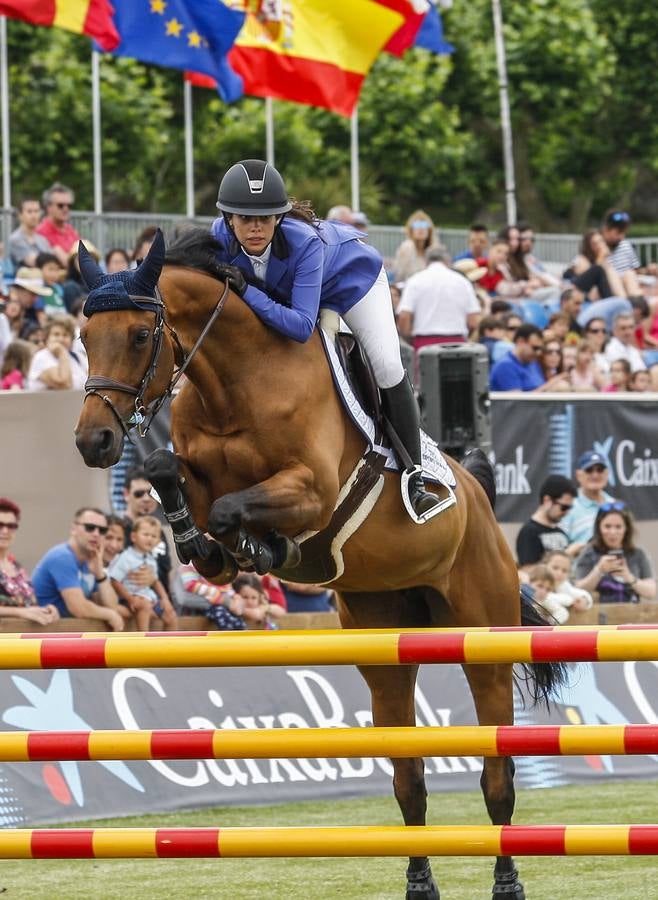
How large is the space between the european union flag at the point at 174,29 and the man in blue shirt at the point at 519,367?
4.84 m

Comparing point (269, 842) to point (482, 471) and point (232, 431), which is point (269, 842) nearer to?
point (232, 431)

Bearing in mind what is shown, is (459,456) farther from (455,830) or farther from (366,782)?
(455,830)

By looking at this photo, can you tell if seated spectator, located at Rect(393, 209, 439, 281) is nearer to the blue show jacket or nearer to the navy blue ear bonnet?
the blue show jacket

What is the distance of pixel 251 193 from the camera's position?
6.19 m

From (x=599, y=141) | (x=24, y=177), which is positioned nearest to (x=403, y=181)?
(x=599, y=141)

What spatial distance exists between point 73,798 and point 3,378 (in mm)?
3887

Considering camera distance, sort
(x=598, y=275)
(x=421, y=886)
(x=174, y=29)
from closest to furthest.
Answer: (x=421, y=886), (x=174, y=29), (x=598, y=275)

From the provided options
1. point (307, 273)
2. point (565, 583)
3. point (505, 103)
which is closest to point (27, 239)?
point (565, 583)

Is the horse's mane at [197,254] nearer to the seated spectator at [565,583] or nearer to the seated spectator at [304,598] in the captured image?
the seated spectator at [304,598]

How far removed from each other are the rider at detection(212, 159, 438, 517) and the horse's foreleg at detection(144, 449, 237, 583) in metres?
0.70

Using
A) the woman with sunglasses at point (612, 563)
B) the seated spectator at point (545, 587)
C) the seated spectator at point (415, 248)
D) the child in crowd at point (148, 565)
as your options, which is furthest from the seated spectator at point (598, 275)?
the child in crowd at point (148, 565)

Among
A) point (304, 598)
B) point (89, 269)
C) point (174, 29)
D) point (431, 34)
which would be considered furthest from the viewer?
point (431, 34)

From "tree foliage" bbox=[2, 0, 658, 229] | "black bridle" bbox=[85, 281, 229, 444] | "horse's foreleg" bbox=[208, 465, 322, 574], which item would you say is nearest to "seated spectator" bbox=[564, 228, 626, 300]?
"horse's foreleg" bbox=[208, 465, 322, 574]

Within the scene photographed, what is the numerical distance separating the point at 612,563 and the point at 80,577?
13.4 feet
